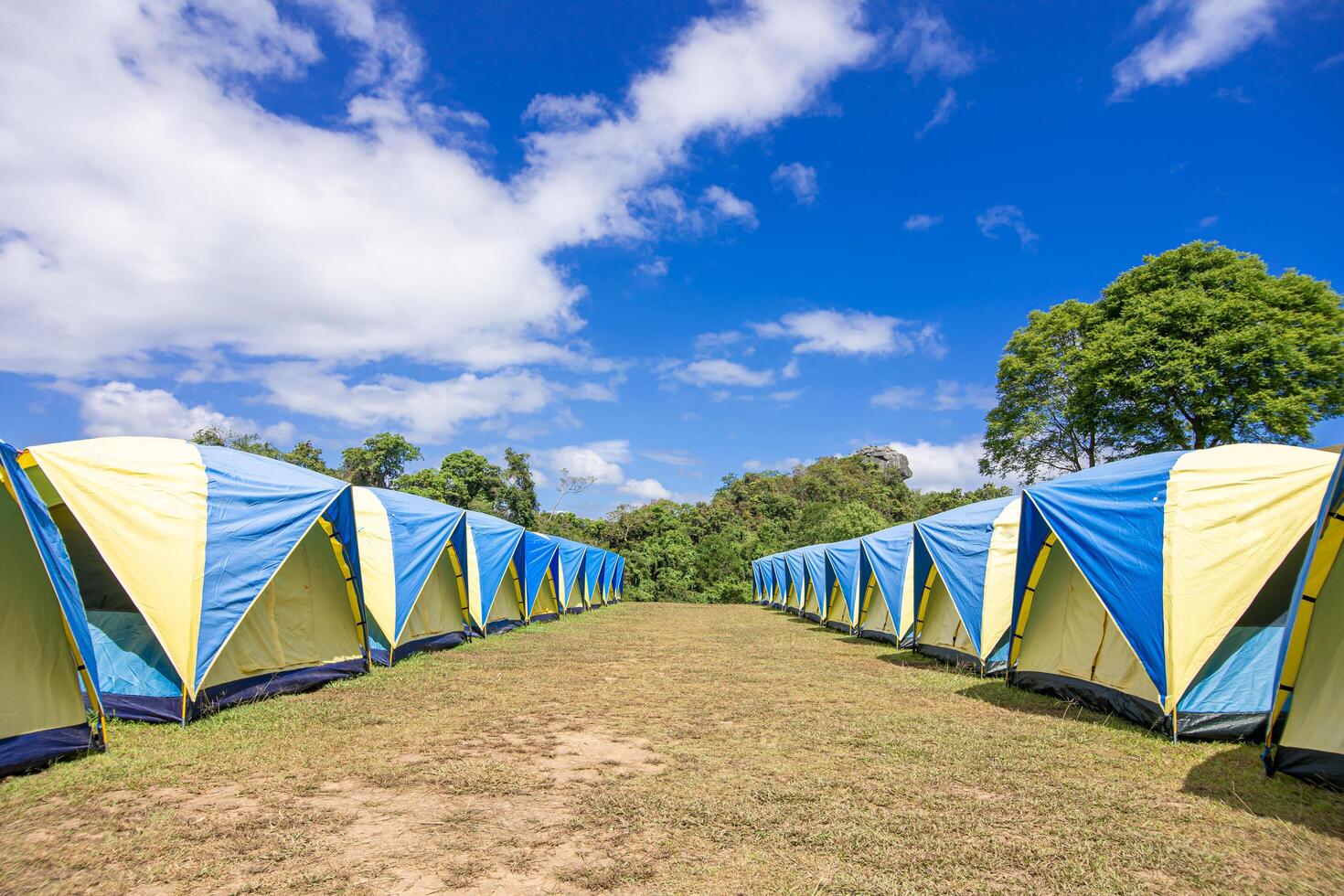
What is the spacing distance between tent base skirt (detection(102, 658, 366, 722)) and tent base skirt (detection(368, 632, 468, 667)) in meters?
0.80

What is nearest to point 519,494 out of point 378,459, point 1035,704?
point 378,459

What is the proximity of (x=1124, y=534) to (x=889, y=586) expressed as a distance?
299 inches

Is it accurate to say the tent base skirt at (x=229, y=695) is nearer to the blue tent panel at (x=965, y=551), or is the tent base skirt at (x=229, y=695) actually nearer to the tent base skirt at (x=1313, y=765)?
the tent base skirt at (x=1313, y=765)

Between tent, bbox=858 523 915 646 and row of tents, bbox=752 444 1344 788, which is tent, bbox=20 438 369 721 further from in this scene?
tent, bbox=858 523 915 646

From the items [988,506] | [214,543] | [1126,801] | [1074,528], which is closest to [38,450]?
[214,543]

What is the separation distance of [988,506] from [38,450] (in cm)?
1204

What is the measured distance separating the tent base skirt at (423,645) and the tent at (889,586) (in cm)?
844

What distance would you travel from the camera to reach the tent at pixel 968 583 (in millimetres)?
9508

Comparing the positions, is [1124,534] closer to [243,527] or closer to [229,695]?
[243,527]

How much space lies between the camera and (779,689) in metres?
8.27

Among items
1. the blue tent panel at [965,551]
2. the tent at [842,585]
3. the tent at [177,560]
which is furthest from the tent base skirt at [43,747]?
the tent at [842,585]

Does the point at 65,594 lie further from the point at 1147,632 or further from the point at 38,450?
the point at 1147,632

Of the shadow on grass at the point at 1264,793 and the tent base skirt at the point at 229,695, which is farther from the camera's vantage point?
the tent base skirt at the point at 229,695

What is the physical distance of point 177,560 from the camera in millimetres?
5926
